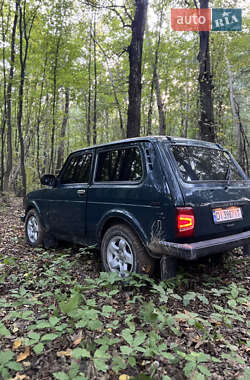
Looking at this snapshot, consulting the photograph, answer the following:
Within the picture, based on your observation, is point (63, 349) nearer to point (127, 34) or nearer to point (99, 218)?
point (99, 218)

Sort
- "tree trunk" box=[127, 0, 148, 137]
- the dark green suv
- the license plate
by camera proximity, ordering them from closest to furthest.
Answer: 1. the dark green suv
2. the license plate
3. "tree trunk" box=[127, 0, 148, 137]

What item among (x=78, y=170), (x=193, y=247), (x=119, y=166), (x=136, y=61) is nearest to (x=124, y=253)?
(x=193, y=247)

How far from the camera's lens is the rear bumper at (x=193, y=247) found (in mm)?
2584

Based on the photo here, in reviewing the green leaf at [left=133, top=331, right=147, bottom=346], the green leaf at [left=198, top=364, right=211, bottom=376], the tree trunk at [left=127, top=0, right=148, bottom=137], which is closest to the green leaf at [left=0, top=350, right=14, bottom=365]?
the green leaf at [left=133, top=331, right=147, bottom=346]

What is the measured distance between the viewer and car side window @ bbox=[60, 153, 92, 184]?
13.5 feet

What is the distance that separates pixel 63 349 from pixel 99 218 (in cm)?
178

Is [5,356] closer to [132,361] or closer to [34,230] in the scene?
[132,361]

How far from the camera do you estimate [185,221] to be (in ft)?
8.80

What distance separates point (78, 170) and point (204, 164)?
207cm

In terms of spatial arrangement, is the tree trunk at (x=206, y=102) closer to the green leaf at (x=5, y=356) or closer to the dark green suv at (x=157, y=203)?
the dark green suv at (x=157, y=203)

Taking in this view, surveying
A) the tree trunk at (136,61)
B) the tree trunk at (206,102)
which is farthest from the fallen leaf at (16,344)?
the tree trunk at (206,102)

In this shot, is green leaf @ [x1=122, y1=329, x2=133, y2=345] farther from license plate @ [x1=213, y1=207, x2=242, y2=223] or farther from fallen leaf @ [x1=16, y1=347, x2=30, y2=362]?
license plate @ [x1=213, y1=207, x2=242, y2=223]

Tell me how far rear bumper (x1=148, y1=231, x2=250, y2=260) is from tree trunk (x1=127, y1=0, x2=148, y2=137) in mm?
4788

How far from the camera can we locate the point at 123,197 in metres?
3.24
